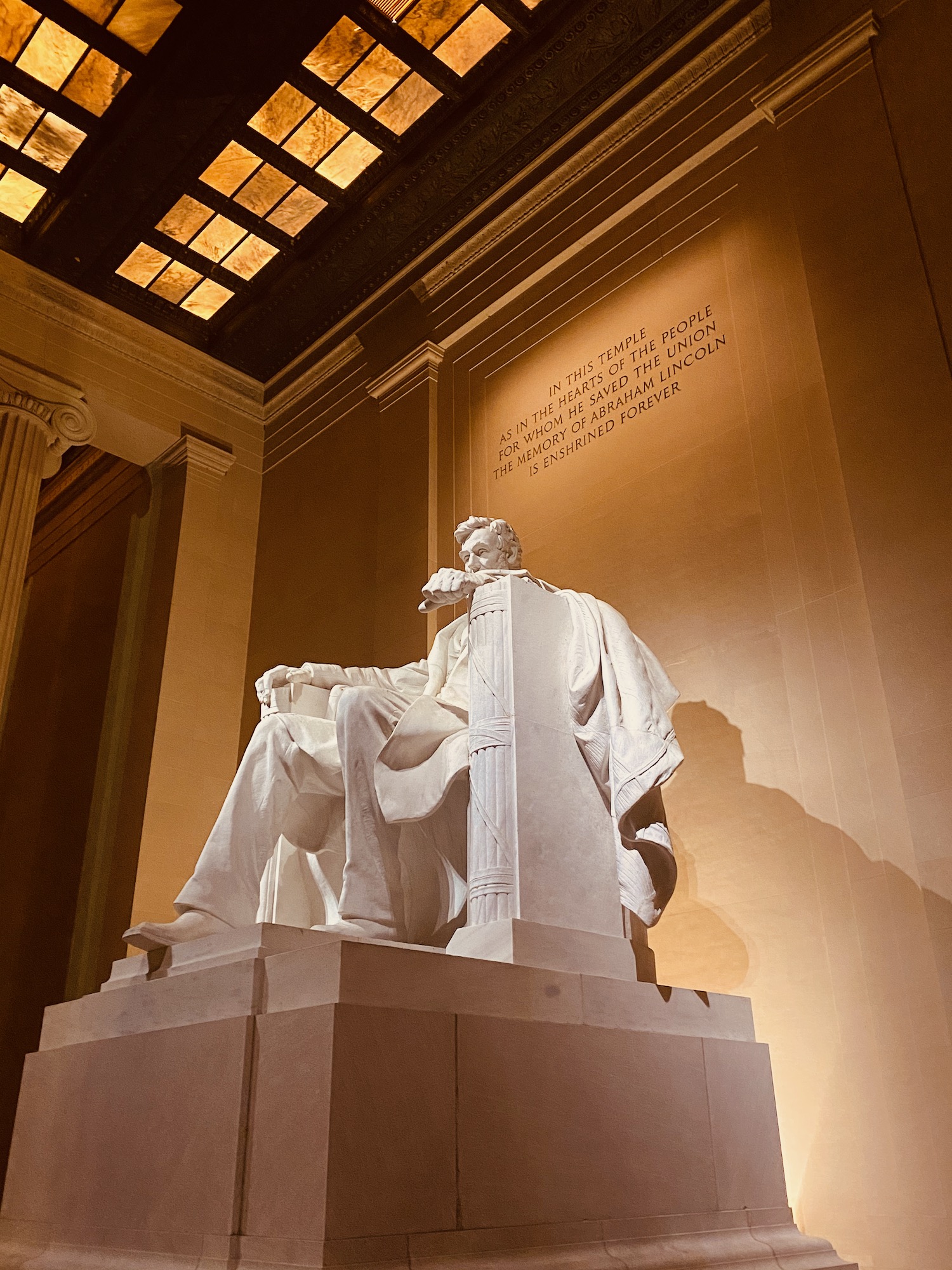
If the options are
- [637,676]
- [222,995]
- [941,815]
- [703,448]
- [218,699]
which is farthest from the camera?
[218,699]

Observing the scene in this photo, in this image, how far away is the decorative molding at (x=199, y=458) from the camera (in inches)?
360

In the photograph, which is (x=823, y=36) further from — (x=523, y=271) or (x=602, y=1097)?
(x=602, y=1097)

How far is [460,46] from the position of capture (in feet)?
23.8

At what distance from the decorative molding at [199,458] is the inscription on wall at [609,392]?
115 inches

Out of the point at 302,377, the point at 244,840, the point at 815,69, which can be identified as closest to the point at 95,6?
the point at 302,377

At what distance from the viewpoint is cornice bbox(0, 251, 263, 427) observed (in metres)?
8.50

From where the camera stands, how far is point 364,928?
3629 mm

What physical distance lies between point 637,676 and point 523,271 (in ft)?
14.3

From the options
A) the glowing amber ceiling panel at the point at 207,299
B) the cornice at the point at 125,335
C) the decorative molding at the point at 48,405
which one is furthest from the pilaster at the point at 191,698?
the glowing amber ceiling panel at the point at 207,299

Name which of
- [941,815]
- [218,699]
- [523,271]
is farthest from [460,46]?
[941,815]

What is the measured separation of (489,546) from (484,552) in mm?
32

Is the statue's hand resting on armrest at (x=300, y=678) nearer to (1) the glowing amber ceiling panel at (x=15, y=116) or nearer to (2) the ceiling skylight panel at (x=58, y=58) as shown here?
(2) the ceiling skylight panel at (x=58, y=58)

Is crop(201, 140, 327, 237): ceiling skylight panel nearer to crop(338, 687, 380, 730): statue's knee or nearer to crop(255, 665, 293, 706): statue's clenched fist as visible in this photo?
crop(255, 665, 293, 706): statue's clenched fist

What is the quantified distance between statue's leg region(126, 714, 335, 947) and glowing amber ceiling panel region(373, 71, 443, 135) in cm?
503
